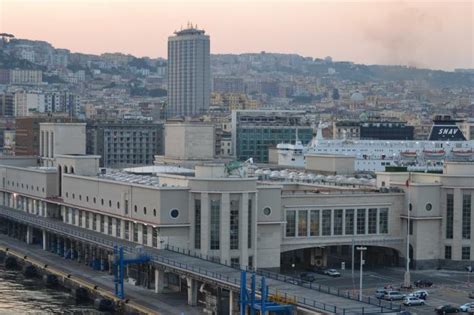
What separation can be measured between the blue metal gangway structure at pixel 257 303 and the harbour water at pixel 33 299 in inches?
249

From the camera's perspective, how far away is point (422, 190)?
128 ft

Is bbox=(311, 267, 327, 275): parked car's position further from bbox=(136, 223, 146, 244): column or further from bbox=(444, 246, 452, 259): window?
bbox=(136, 223, 146, 244): column

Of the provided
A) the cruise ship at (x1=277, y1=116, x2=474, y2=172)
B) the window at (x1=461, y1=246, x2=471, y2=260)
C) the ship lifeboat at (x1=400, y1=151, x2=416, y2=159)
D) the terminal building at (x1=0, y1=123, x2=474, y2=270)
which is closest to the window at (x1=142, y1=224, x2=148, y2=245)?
the terminal building at (x1=0, y1=123, x2=474, y2=270)

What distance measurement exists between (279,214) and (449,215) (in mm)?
6681

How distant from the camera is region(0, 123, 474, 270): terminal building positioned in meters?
35.2

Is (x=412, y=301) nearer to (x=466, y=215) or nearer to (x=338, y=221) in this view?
(x=338, y=221)

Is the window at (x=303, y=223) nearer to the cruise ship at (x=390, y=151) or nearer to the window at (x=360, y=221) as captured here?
the window at (x=360, y=221)

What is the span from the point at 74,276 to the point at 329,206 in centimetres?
909

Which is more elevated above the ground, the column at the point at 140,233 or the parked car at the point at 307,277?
the column at the point at 140,233

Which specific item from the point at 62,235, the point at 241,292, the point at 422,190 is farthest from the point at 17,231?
the point at 241,292

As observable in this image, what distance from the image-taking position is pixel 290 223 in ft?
124

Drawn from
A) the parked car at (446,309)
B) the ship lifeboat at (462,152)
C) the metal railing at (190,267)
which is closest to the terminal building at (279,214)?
the metal railing at (190,267)

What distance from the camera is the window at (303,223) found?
37875mm

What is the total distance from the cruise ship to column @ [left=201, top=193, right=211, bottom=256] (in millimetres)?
37932
